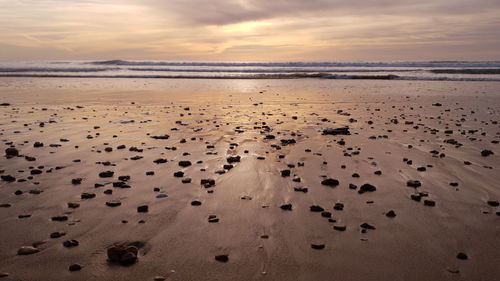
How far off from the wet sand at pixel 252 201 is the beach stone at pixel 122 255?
75 mm

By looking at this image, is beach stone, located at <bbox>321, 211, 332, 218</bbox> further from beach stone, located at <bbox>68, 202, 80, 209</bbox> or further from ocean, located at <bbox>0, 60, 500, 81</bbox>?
ocean, located at <bbox>0, 60, 500, 81</bbox>

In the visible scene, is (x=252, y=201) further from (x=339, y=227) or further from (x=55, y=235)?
(x=55, y=235)

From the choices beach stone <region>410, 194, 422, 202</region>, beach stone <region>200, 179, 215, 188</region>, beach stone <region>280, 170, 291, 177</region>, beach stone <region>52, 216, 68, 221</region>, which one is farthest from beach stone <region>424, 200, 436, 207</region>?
beach stone <region>52, 216, 68, 221</region>

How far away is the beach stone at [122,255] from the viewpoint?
4.13 meters

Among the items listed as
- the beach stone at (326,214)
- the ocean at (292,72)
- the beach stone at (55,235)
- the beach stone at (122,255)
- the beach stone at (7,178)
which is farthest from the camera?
the ocean at (292,72)

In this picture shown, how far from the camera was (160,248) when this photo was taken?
4.50 metres

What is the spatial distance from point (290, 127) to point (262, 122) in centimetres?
124

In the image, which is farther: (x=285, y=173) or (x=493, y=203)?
(x=285, y=173)

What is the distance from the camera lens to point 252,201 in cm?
601

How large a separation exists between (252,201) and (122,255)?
234 centimetres

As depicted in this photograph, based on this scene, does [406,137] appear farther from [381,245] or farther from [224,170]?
[381,245]

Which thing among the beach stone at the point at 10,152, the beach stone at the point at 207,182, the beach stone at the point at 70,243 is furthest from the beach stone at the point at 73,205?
the beach stone at the point at 10,152

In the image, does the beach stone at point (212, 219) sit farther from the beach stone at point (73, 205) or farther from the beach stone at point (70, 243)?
the beach stone at point (73, 205)

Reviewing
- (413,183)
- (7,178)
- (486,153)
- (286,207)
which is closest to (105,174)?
(7,178)
